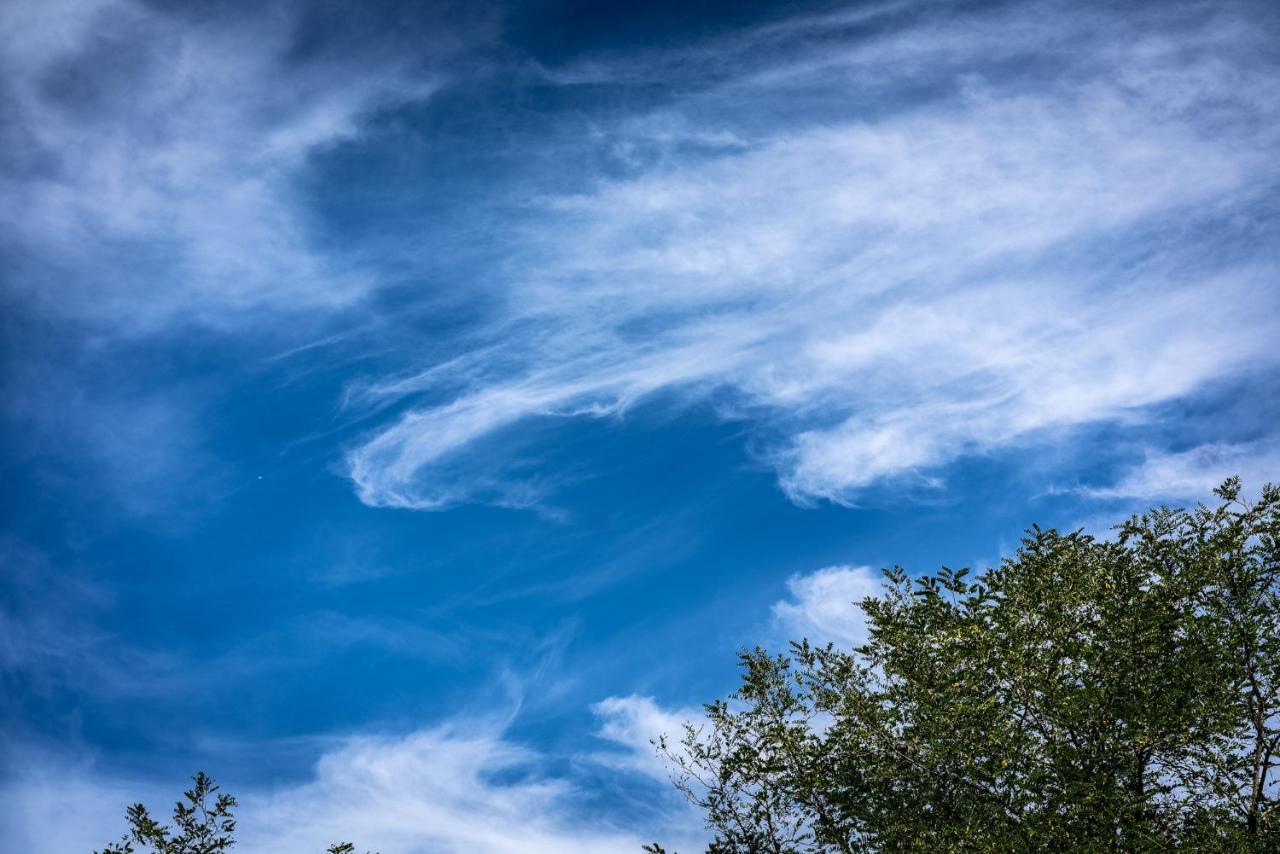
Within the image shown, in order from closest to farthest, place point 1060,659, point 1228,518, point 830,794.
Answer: point 1060,659 → point 1228,518 → point 830,794

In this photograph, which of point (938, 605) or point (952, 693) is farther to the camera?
point (938, 605)

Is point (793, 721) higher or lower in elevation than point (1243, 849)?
higher

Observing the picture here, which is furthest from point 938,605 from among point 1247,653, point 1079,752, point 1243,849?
point 1243,849

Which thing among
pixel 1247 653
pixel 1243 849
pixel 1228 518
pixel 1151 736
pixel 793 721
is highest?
pixel 1228 518

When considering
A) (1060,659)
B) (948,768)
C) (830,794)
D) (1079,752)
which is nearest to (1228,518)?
(1060,659)

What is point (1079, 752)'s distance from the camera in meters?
20.9

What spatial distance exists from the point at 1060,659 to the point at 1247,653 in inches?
166

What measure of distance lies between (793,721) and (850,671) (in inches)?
101

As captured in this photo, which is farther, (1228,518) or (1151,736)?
(1228,518)

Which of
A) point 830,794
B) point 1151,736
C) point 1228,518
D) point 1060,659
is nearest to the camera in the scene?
point 1151,736

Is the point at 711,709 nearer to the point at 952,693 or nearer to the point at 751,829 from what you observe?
the point at 751,829

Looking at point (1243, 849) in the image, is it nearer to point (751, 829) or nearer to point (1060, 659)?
point (1060, 659)

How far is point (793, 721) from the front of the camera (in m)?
27.1

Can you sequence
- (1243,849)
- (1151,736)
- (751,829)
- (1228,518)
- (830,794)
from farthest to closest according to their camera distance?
(751,829)
(830,794)
(1228,518)
(1151,736)
(1243,849)
